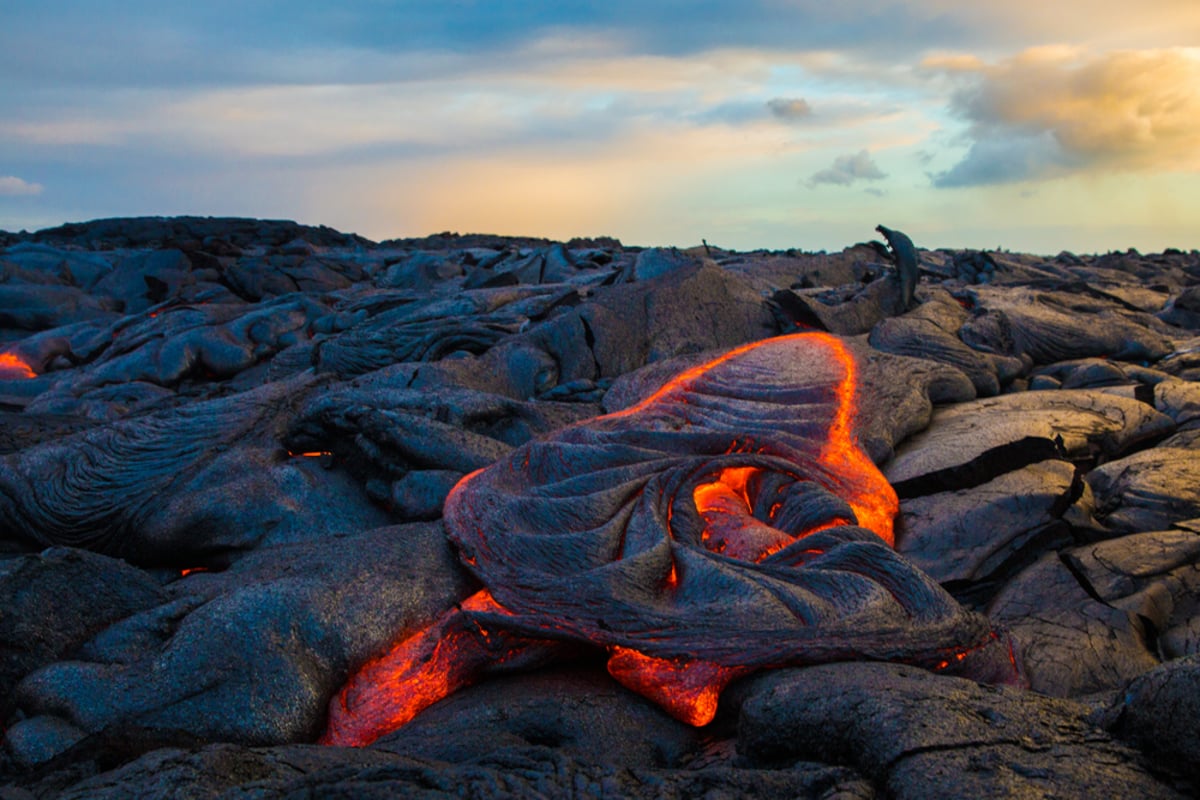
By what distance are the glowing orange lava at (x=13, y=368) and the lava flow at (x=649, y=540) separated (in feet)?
35.4

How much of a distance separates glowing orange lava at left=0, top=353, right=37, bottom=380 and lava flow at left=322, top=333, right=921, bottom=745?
35.4ft

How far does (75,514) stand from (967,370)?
739 cm

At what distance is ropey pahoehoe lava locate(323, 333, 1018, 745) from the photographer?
4.13m

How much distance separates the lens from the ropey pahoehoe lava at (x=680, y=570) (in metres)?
4.13

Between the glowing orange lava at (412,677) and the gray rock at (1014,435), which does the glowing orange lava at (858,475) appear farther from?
the glowing orange lava at (412,677)

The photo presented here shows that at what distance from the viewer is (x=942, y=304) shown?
1002cm

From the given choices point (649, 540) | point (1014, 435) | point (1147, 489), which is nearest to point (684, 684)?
point (649, 540)

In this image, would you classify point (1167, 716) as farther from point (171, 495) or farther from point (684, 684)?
point (171, 495)

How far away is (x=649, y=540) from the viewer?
16.0 ft

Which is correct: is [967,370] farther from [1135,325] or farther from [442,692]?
[442,692]

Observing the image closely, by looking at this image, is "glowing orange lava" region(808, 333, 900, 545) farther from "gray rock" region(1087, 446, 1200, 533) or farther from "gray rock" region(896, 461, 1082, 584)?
"gray rock" region(1087, 446, 1200, 533)

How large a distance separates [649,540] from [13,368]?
12808mm

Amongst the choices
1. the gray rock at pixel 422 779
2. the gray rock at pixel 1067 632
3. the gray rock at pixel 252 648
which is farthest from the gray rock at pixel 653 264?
the gray rock at pixel 422 779

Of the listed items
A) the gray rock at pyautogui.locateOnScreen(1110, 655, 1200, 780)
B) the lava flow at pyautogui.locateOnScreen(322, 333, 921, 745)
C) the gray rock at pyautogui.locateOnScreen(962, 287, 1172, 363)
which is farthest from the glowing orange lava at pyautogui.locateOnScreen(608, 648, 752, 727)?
the gray rock at pyautogui.locateOnScreen(962, 287, 1172, 363)
